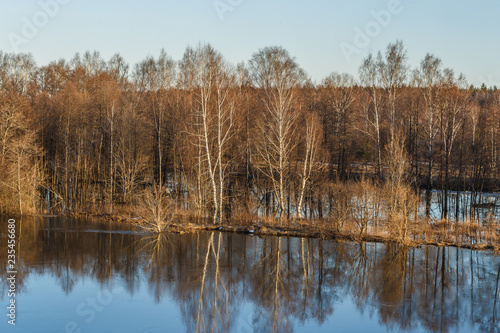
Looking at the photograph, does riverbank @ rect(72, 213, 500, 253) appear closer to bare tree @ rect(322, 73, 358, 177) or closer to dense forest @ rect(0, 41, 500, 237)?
dense forest @ rect(0, 41, 500, 237)

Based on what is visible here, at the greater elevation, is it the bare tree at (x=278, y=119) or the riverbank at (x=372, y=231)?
the bare tree at (x=278, y=119)

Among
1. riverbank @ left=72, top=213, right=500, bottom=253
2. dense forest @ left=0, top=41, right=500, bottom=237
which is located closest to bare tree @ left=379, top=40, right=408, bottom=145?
dense forest @ left=0, top=41, right=500, bottom=237

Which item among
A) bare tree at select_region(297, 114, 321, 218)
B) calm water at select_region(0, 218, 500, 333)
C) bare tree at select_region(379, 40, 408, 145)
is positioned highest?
bare tree at select_region(379, 40, 408, 145)

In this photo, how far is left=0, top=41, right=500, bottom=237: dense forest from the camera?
26234 millimetres

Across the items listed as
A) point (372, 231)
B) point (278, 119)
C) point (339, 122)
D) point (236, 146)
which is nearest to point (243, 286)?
point (372, 231)

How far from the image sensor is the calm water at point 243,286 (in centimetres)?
1219

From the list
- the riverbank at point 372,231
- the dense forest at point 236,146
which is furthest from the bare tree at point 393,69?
the riverbank at point 372,231

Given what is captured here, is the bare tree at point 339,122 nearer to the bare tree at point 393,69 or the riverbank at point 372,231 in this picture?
the bare tree at point 393,69

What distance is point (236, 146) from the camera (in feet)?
120

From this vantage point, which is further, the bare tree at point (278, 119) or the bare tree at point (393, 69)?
the bare tree at point (393, 69)

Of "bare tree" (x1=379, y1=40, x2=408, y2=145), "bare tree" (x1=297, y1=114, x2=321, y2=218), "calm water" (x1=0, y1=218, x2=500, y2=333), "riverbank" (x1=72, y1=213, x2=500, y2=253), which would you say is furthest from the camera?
"bare tree" (x1=379, y1=40, x2=408, y2=145)

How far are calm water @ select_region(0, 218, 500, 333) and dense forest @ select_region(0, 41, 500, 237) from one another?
2938mm

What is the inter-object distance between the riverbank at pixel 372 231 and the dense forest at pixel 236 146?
681 mm

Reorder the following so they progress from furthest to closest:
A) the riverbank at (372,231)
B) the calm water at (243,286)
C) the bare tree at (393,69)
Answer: the bare tree at (393,69) < the riverbank at (372,231) < the calm water at (243,286)
